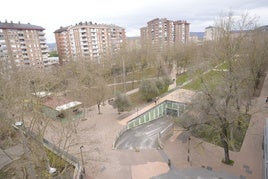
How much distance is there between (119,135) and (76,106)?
8.41 m

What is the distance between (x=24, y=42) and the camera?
4584 centimetres

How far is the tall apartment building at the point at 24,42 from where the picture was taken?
4241 cm

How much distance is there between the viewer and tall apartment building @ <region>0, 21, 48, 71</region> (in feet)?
139

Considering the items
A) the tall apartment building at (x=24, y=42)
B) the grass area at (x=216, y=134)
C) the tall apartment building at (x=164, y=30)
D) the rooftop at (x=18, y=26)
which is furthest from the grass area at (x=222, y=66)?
the tall apartment building at (x=164, y=30)

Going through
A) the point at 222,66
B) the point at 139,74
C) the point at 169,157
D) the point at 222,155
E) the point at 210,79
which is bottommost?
the point at 169,157

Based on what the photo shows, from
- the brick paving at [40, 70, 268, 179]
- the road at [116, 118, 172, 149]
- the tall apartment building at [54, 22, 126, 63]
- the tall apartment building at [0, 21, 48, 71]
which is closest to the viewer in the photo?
the brick paving at [40, 70, 268, 179]

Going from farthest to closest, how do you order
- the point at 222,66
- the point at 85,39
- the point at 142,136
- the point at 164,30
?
the point at 164,30
the point at 85,39
the point at 142,136
the point at 222,66

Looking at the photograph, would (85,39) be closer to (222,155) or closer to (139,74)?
(139,74)

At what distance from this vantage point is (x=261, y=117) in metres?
19.6

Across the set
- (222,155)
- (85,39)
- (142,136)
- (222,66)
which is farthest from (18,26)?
(222,155)

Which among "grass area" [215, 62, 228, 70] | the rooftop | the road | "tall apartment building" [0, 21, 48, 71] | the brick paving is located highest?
the rooftop

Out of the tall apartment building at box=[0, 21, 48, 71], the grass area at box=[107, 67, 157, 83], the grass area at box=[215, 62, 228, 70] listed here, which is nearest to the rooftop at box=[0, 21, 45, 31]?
the tall apartment building at box=[0, 21, 48, 71]

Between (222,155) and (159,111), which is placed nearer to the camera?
(222,155)

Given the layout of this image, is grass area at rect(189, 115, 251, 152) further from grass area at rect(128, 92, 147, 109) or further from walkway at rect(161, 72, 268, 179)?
grass area at rect(128, 92, 147, 109)
